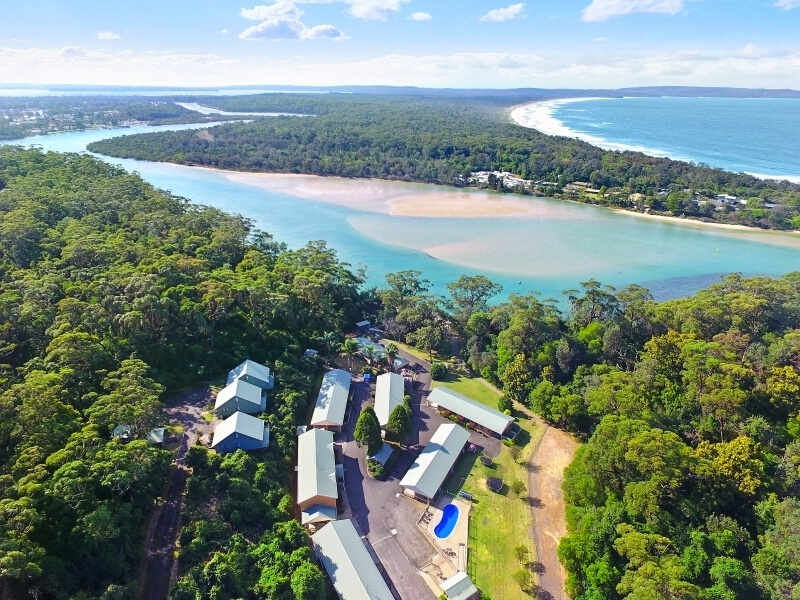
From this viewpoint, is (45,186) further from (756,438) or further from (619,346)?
(756,438)

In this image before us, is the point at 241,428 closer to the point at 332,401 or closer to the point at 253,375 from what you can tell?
the point at 253,375

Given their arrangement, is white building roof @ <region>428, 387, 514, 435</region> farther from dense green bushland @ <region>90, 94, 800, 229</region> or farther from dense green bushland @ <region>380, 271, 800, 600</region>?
dense green bushland @ <region>90, 94, 800, 229</region>

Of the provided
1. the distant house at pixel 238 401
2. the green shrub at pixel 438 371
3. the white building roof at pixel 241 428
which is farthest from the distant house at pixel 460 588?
the green shrub at pixel 438 371

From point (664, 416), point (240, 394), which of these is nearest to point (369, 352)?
point (240, 394)

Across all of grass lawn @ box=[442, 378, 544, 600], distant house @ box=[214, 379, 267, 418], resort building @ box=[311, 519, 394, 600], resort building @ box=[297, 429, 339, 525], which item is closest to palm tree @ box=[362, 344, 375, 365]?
distant house @ box=[214, 379, 267, 418]

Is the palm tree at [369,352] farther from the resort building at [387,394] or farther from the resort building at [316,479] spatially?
the resort building at [316,479]

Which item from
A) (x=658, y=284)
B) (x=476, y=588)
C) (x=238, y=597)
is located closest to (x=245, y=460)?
(x=238, y=597)
